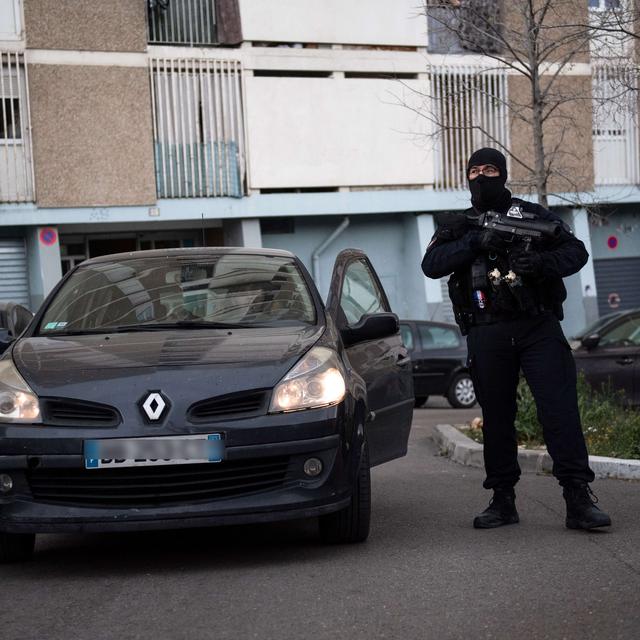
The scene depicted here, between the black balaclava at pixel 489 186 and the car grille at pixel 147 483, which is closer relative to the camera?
the car grille at pixel 147 483

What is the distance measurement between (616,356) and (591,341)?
1.08ft

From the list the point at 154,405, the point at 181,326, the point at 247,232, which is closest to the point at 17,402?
the point at 154,405

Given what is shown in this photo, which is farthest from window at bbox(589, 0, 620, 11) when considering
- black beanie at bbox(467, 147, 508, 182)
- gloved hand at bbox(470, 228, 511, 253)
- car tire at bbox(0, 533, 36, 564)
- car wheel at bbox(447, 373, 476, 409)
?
car wheel at bbox(447, 373, 476, 409)

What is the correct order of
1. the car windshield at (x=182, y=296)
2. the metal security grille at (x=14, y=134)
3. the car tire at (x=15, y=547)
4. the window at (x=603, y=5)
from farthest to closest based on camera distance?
the metal security grille at (x=14, y=134) < the window at (x=603, y=5) < the car windshield at (x=182, y=296) < the car tire at (x=15, y=547)

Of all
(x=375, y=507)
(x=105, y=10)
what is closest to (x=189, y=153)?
(x=105, y=10)

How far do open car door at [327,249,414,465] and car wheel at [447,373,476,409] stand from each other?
1128 centimetres

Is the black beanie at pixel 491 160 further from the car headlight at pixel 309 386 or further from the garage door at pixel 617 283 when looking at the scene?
the garage door at pixel 617 283

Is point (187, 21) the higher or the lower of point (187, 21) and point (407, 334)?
the higher

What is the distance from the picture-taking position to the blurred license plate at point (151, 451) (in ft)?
17.5

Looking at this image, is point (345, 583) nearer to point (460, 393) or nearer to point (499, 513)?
point (499, 513)

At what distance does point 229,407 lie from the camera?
17.9 feet

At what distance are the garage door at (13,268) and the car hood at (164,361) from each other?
18.5 meters

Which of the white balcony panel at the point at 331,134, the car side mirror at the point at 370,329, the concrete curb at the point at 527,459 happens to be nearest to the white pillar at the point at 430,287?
the white balcony panel at the point at 331,134

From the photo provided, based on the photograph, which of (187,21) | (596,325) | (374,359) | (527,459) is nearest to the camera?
(374,359)
